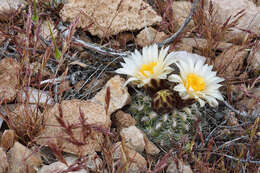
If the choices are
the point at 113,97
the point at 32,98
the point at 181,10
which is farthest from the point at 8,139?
the point at 181,10

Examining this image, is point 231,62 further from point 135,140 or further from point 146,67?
point 135,140

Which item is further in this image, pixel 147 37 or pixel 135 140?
pixel 147 37

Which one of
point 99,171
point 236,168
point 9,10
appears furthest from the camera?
→ point 9,10

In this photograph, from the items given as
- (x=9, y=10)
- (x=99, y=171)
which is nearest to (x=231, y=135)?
(x=99, y=171)

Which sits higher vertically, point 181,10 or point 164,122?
point 181,10

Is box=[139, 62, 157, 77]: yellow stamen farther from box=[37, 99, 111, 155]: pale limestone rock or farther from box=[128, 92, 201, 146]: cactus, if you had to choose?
box=[37, 99, 111, 155]: pale limestone rock

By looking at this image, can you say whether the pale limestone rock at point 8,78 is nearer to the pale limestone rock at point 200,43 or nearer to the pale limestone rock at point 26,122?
the pale limestone rock at point 26,122

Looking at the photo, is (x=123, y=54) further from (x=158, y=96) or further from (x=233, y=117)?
(x=233, y=117)
